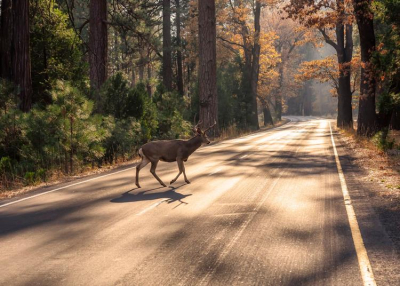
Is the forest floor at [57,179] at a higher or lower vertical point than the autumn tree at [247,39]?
lower

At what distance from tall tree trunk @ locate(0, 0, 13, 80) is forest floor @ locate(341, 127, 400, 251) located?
14115mm

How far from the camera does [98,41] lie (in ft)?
75.1

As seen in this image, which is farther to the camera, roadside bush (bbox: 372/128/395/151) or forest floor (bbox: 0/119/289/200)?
roadside bush (bbox: 372/128/395/151)

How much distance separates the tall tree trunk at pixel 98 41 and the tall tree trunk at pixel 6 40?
4412mm

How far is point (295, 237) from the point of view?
7102 millimetres

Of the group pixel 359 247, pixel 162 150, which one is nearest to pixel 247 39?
pixel 162 150

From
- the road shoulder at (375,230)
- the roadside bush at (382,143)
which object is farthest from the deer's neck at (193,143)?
the roadside bush at (382,143)

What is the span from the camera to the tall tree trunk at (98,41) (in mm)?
22719

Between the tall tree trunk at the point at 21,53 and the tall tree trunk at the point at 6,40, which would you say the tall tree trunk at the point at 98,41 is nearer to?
the tall tree trunk at the point at 6,40

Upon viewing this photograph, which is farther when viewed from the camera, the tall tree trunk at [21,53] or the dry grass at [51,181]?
the tall tree trunk at [21,53]

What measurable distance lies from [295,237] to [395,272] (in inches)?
73.1

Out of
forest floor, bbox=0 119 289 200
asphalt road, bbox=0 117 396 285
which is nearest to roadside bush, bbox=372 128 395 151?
asphalt road, bbox=0 117 396 285

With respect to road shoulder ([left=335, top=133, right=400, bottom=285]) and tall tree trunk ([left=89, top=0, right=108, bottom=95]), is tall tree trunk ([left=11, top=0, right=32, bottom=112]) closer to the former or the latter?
tall tree trunk ([left=89, top=0, right=108, bottom=95])

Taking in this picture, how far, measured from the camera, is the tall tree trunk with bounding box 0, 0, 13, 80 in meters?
18.4
